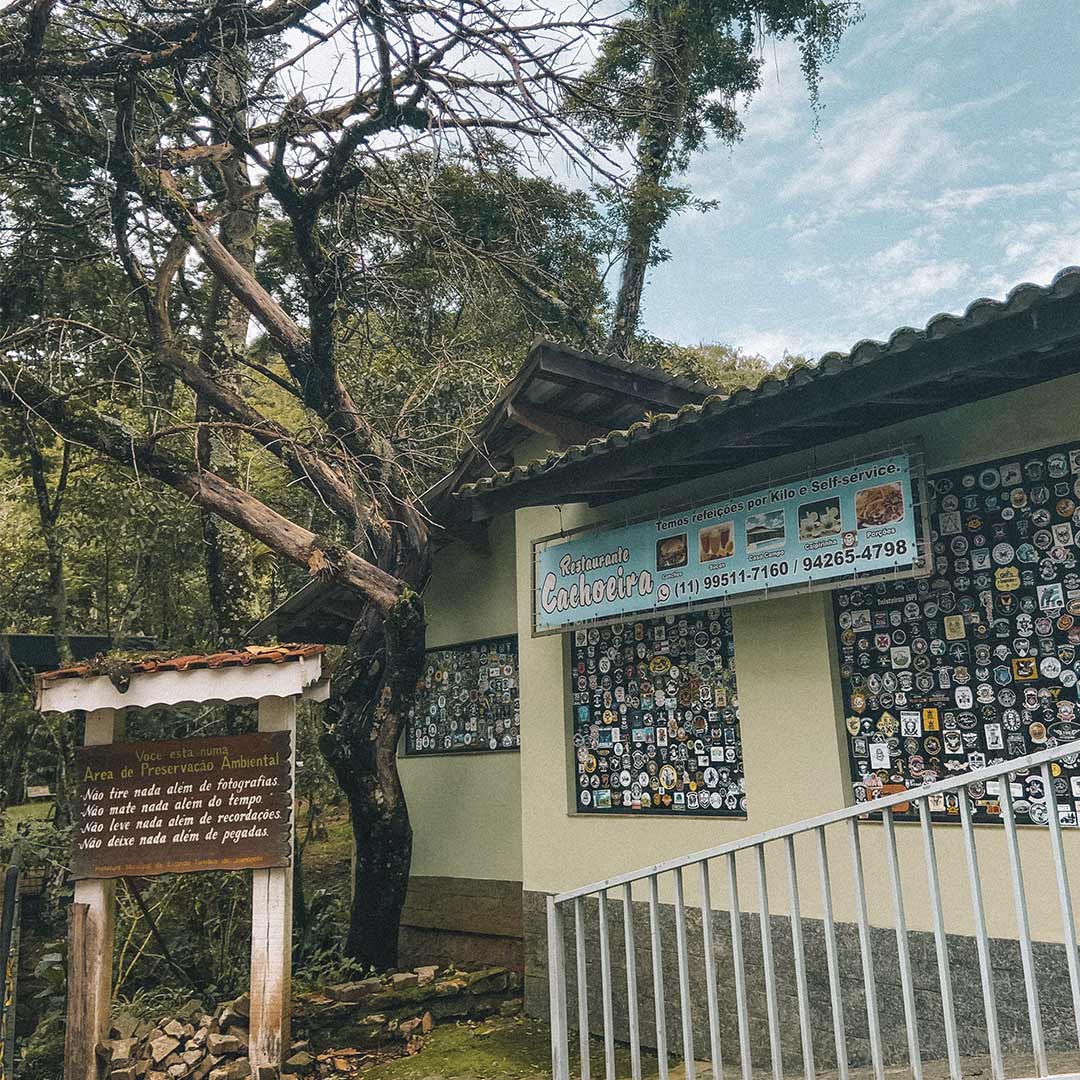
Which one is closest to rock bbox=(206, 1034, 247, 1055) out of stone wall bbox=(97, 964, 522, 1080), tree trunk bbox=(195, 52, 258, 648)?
stone wall bbox=(97, 964, 522, 1080)

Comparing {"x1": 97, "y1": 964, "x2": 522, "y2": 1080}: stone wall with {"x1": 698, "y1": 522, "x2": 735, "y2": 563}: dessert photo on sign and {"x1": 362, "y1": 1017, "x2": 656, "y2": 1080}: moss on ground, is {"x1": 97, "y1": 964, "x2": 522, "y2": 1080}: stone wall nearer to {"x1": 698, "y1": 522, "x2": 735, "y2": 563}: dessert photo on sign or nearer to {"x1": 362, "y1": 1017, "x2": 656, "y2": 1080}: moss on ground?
{"x1": 362, "y1": 1017, "x2": 656, "y2": 1080}: moss on ground

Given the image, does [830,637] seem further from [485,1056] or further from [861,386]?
[485,1056]

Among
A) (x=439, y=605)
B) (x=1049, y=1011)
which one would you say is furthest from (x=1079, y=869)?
(x=439, y=605)

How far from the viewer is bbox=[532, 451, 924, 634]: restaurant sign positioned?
513cm

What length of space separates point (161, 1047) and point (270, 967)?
33.7 inches

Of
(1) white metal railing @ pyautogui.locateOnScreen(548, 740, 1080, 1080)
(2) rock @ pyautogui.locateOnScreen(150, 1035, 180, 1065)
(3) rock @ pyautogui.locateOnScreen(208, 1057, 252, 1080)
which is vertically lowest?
(3) rock @ pyautogui.locateOnScreen(208, 1057, 252, 1080)

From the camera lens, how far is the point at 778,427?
5.18 m

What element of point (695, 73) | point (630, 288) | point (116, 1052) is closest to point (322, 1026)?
point (116, 1052)

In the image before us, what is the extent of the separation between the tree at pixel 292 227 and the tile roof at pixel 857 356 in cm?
189

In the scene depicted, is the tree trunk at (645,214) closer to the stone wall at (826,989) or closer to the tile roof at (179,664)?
the tile roof at (179,664)

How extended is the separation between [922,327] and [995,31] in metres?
23.9

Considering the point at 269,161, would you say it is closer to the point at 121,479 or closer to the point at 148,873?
the point at 121,479

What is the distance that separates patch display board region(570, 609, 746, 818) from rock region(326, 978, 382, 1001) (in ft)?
6.67

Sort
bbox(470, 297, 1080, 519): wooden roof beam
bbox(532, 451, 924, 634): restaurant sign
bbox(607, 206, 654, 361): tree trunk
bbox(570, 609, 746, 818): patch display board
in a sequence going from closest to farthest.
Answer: bbox(470, 297, 1080, 519): wooden roof beam → bbox(532, 451, 924, 634): restaurant sign → bbox(570, 609, 746, 818): patch display board → bbox(607, 206, 654, 361): tree trunk
